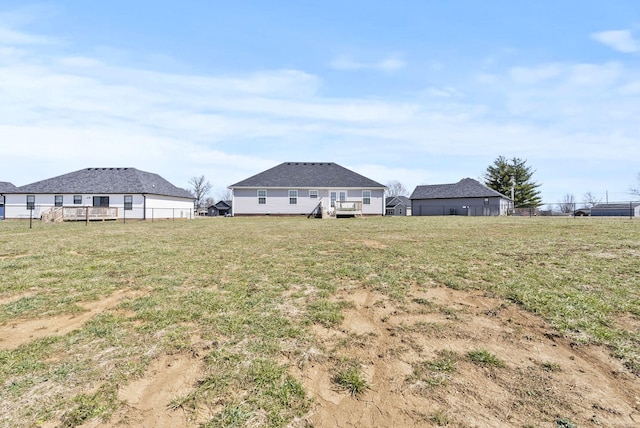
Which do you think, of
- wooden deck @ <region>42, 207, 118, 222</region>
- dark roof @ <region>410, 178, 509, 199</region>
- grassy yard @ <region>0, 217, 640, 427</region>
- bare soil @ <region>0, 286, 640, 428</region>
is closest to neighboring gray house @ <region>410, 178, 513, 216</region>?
dark roof @ <region>410, 178, 509, 199</region>

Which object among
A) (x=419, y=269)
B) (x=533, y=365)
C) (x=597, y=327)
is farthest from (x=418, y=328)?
(x=419, y=269)

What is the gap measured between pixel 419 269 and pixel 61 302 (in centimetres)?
584

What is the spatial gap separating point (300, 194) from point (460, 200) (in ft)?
72.9

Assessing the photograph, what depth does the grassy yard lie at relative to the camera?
7.51 ft

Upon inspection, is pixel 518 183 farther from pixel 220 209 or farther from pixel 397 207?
pixel 220 209

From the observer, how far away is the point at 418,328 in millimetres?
3447

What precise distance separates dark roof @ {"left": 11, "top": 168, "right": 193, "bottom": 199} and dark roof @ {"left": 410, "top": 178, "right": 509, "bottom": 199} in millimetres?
33126

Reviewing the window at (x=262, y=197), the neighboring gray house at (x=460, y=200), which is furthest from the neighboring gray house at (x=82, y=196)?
the neighboring gray house at (x=460, y=200)

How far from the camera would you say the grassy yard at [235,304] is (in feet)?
7.51

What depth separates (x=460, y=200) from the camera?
127 ft

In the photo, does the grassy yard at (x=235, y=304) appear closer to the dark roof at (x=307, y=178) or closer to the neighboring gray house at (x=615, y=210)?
the dark roof at (x=307, y=178)

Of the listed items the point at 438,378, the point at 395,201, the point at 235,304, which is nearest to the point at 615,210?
the point at 395,201

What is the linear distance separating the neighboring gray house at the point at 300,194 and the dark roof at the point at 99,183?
9.80 meters

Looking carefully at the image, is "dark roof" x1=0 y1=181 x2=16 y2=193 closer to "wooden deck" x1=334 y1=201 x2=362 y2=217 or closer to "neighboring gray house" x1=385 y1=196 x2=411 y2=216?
"wooden deck" x1=334 y1=201 x2=362 y2=217
